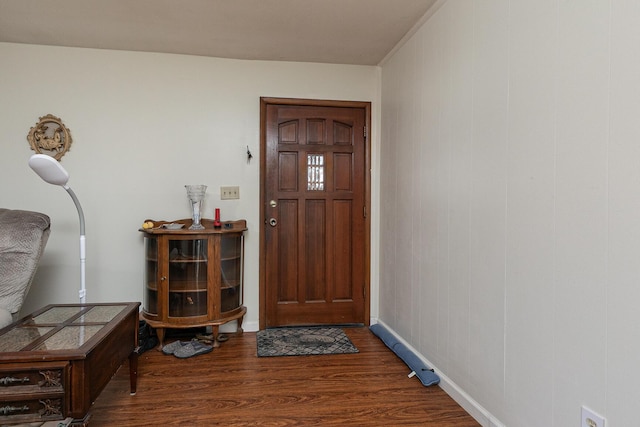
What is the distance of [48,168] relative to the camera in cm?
203

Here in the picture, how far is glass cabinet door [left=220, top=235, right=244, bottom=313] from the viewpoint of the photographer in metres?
2.92

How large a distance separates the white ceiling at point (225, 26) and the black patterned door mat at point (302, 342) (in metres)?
2.30

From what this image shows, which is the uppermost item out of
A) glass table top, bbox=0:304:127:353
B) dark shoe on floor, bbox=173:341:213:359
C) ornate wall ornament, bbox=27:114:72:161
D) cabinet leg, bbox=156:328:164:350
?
ornate wall ornament, bbox=27:114:72:161

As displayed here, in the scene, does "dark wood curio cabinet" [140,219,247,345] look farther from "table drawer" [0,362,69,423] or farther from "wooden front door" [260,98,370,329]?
"table drawer" [0,362,69,423]

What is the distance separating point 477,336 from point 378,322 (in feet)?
5.13

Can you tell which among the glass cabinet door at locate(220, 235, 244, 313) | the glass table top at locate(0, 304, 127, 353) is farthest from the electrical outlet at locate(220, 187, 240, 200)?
the glass table top at locate(0, 304, 127, 353)

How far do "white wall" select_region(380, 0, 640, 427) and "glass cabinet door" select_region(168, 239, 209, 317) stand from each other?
1.57 metres

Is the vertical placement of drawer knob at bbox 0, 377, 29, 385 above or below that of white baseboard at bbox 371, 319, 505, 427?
above

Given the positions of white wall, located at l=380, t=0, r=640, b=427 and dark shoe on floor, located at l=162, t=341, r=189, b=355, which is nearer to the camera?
white wall, located at l=380, t=0, r=640, b=427

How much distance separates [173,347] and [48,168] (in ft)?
4.83

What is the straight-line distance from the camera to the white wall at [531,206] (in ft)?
3.86

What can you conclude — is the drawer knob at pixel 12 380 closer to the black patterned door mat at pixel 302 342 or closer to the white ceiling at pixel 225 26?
the black patterned door mat at pixel 302 342

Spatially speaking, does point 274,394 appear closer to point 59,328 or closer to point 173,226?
point 59,328

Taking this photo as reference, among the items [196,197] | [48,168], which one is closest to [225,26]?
[196,197]
